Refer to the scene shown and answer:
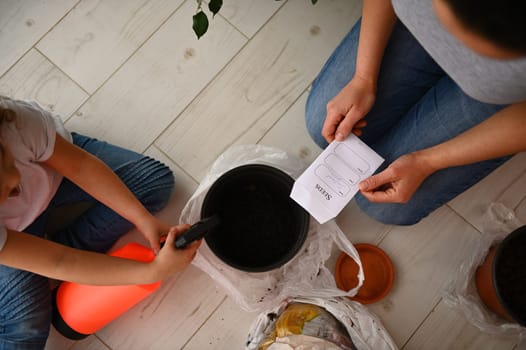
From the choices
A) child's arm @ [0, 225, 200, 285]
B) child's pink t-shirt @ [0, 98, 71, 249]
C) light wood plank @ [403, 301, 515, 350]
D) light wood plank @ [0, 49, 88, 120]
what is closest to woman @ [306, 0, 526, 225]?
light wood plank @ [403, 301, 515, 350]

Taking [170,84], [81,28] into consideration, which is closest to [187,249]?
[170,84]

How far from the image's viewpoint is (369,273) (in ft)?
3.09

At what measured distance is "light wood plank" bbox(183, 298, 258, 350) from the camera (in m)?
0.92

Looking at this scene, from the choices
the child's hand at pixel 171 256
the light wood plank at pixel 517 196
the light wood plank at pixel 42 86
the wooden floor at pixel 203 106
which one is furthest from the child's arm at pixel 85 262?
the light wood plank at pixel 517 196

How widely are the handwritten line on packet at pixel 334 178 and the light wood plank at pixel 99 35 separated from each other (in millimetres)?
590

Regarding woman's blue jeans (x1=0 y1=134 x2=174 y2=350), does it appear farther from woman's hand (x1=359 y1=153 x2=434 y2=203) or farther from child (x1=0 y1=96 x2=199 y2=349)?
woman's hand (x1=359 y1=153 x2=434 y2=203)

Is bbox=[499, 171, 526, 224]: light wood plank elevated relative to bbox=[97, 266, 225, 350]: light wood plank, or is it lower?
elevated

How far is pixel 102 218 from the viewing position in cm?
88

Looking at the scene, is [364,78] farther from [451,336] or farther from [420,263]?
[451,336]

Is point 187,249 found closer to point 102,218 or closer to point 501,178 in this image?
point 102,218

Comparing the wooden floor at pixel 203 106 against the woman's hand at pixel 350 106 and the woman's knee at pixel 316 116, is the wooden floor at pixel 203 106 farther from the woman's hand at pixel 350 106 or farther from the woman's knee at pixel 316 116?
the woman's hand at pixel 350 106

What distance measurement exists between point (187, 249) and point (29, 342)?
37 cm

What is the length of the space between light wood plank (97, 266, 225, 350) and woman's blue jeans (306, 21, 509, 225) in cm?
42

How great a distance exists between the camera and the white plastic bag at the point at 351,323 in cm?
82
